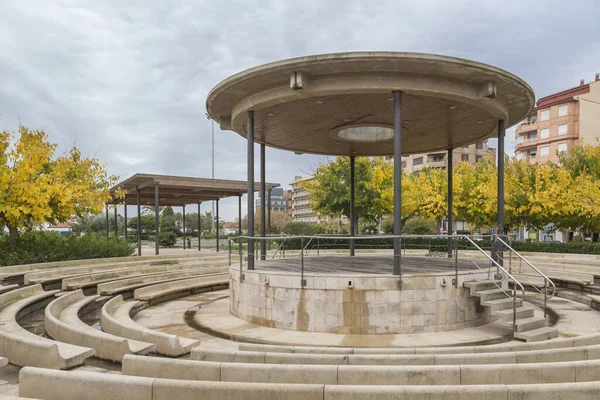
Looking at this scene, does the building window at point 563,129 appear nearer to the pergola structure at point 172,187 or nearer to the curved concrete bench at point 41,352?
the pergola structure at point 172,187

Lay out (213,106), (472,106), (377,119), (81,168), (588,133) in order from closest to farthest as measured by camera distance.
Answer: (472,106) → (213,106) → (377,119) → (81,168) → (588,133)

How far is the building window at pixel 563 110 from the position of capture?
180 feet

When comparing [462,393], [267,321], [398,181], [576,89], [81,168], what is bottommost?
[267,321]

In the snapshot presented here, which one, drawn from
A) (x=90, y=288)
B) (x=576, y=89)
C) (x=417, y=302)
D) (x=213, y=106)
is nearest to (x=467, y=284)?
(x=417, y=302)

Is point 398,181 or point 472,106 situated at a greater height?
point 472,106

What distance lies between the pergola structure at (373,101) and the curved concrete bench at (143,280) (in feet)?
17.5

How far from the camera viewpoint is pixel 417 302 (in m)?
9.01

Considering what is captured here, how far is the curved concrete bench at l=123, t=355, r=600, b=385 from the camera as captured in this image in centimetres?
508

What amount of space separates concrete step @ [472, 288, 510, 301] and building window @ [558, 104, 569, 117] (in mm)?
55669

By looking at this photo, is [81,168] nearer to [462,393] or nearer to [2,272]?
[2,272]

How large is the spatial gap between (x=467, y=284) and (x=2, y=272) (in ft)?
48.3

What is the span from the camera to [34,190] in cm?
1627

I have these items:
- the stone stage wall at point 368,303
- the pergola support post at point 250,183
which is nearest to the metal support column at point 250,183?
the pergola support post at point 250,183

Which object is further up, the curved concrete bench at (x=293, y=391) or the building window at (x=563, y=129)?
the building window at (x=563, y=129)
